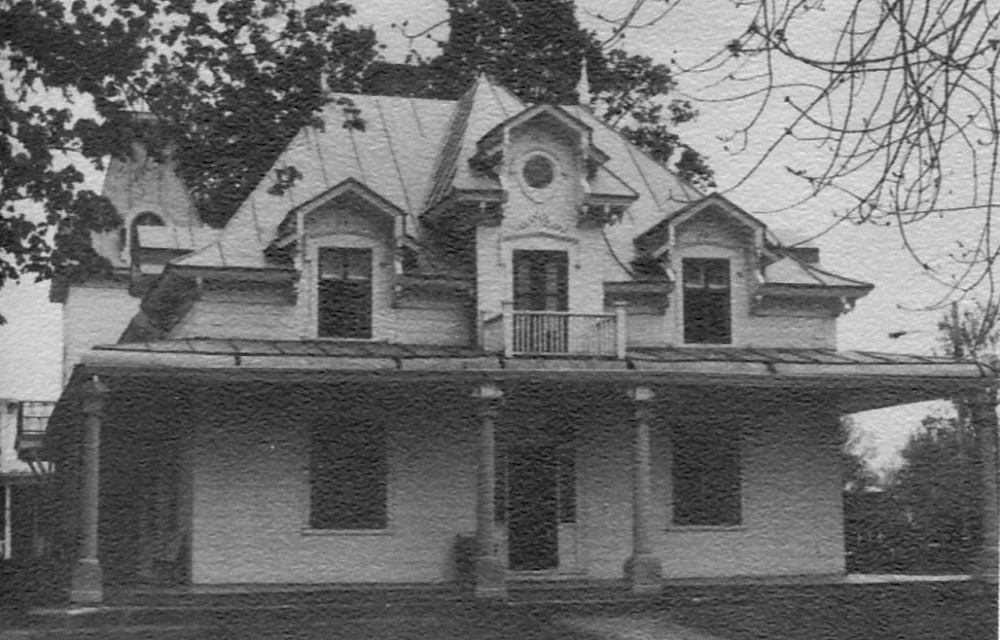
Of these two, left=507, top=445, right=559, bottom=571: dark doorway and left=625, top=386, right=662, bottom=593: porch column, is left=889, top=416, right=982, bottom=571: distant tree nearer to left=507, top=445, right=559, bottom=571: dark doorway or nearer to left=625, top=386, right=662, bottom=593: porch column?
left=625, top=386, right=662, bottom=593: porch column

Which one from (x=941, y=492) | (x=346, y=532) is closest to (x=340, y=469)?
(x=346, y=532)

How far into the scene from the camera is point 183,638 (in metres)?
7.62

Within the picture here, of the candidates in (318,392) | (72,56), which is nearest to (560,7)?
(72,56)

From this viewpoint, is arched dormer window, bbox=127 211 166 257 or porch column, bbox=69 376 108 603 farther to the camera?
porch column, bbox=69 376 108 603

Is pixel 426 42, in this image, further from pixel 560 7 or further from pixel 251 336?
pixel 251 336

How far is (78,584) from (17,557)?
1.76 ft

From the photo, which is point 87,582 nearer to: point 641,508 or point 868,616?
point 641,508

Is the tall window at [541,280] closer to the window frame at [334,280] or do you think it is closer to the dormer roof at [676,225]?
the dormer roof at [676,225]

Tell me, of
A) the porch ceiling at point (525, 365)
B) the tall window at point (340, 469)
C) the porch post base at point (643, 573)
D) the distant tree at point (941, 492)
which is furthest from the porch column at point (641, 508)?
the distant tree at point (941, 492)

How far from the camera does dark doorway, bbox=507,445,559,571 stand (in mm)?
13141

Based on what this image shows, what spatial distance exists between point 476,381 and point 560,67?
163 inches

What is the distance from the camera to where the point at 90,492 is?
10.6 m

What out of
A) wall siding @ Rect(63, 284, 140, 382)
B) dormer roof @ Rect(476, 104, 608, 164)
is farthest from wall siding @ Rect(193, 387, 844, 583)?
dormer roof @ Rect(476, 104, 608, 164)

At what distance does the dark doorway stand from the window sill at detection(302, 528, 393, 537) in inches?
48.5
